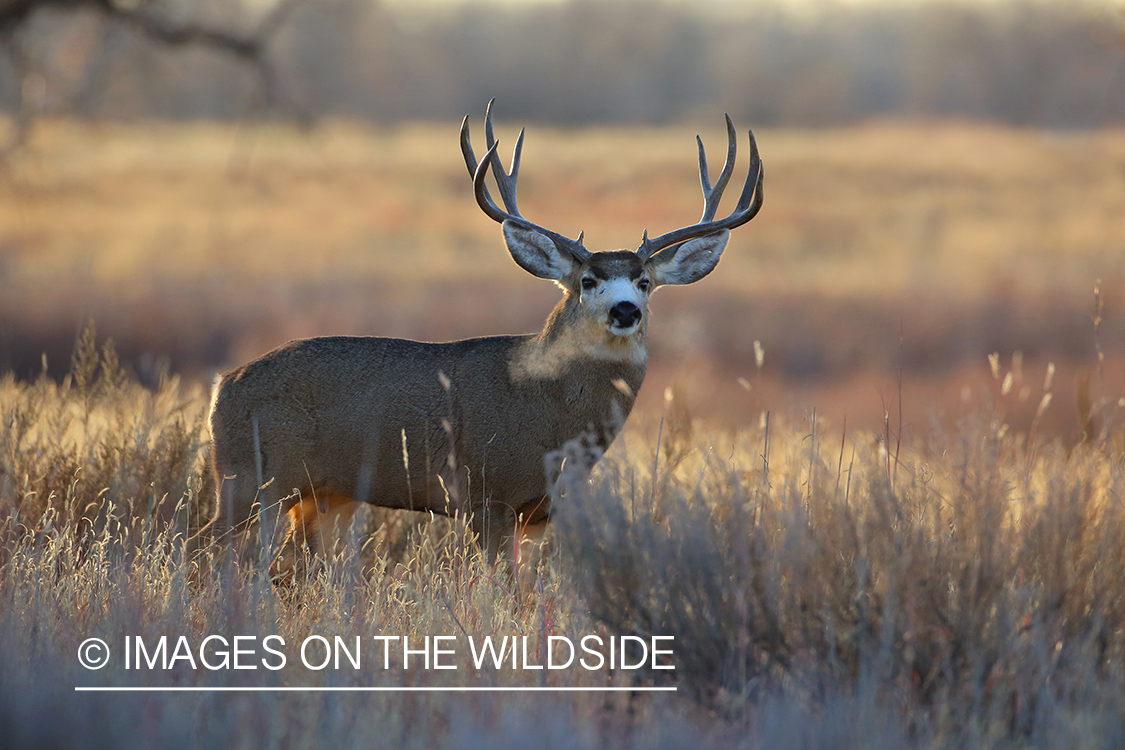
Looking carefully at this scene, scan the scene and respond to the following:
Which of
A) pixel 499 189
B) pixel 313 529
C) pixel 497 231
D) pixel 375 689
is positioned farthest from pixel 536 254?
pixel 497 231

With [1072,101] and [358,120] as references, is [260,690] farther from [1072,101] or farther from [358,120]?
[1072,101]

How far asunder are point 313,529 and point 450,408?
0.95 metres

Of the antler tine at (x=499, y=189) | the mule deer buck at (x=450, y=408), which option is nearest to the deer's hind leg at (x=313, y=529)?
the mule deer buck at (x=450, y=408)

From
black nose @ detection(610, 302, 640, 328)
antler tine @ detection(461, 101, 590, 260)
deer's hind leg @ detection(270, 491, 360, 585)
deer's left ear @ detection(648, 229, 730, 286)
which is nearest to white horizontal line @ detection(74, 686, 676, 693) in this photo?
deer's hind leg @ detection(270, 491, 360, 585)

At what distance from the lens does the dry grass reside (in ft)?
12.4

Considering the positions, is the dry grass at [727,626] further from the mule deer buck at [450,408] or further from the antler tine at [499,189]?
the antler tine at [499,189]

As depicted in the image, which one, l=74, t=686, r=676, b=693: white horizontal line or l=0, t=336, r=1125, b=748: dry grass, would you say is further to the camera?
l=74, t=686, r=676, b=693: white horizontal line

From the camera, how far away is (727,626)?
4.28 metres

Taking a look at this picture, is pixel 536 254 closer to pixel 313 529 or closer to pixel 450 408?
pixel 450 408

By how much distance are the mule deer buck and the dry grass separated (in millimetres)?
714

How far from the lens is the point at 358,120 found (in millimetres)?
60031

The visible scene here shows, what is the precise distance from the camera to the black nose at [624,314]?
590cm

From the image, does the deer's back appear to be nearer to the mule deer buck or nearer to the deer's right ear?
the mule deer buck

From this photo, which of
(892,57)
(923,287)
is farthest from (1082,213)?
(892,57)
